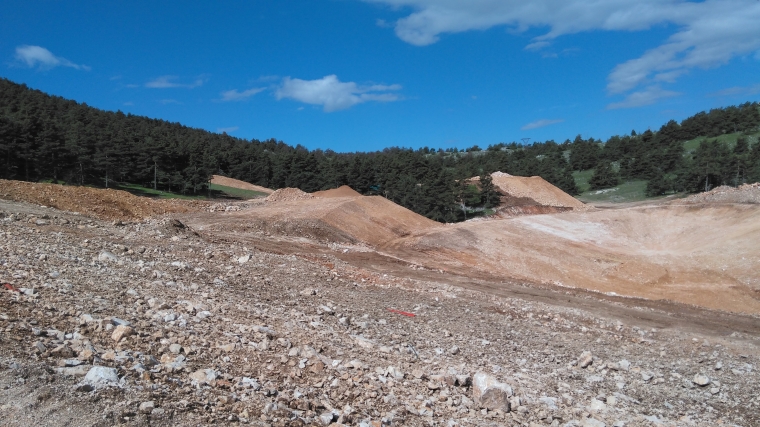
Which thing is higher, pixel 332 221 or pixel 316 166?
pixel 316 166

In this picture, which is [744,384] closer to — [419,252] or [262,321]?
[262,321]

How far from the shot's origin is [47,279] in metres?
6.92

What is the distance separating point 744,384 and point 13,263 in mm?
11745

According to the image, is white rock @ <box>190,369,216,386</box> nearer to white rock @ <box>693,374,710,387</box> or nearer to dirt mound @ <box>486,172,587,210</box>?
white rock @ <box>693,374,710,387</box>

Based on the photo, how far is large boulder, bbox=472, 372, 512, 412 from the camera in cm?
569

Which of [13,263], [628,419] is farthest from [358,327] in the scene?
[13,263]

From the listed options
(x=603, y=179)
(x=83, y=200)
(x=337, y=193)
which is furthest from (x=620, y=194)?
(x=83, y=200)

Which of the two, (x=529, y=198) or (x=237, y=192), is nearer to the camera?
(x=529, y=198)

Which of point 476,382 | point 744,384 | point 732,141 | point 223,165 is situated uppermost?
point 732,141

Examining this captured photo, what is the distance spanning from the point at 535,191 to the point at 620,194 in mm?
21170

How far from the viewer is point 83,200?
66.5 feet

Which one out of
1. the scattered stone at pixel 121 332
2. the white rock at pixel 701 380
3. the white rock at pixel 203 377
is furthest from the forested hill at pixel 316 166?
the white rock at pixel 203 377

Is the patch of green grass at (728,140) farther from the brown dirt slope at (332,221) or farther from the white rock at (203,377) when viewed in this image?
the white rock at (203,377)

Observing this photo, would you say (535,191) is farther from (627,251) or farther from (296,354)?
(296,354)
